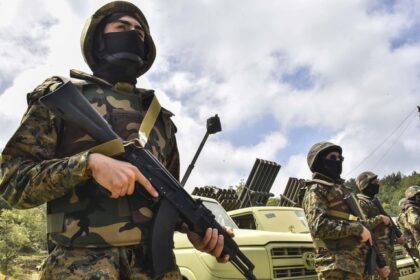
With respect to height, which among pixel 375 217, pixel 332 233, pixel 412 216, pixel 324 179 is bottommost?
pixel 332 233

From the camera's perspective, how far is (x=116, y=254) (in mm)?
1788

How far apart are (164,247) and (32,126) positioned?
779mm

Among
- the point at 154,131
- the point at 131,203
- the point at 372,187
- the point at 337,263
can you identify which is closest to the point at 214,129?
the point at 337,263

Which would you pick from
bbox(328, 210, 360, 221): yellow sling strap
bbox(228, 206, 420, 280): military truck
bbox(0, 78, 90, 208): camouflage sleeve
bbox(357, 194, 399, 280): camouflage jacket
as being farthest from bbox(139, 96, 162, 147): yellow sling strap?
bbox(357, 194, 399, 280): camouflage jacket

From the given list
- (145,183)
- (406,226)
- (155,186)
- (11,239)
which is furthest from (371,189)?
(11,239)

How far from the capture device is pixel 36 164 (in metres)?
1.81

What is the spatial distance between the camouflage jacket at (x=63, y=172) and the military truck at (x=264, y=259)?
2.75 metres

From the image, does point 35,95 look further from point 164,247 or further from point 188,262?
point 188,262

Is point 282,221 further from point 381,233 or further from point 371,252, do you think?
point 371,252

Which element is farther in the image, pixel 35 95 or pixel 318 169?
pixel 318 169

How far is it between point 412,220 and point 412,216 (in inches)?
3.7

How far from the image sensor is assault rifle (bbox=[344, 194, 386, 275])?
427 centimetres

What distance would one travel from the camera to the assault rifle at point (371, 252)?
4266mm

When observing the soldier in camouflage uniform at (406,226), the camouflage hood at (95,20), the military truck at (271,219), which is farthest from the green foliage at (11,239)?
the camouflage hood at (95,20)
